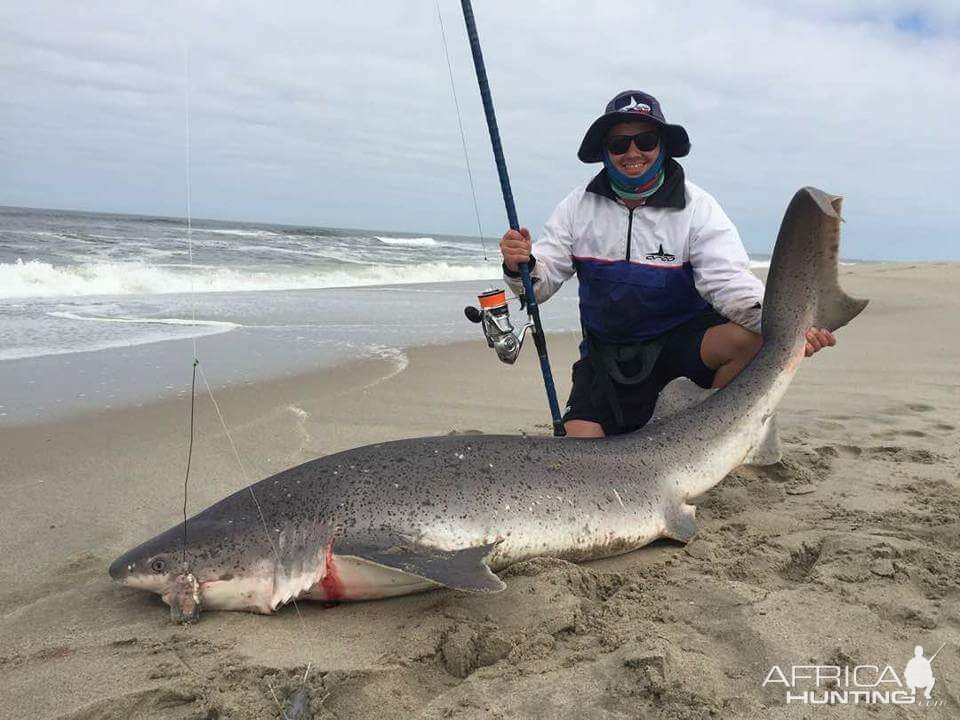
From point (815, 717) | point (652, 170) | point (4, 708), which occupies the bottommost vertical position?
point (4, 708)

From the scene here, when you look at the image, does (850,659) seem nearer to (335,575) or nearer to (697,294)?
(335,575)

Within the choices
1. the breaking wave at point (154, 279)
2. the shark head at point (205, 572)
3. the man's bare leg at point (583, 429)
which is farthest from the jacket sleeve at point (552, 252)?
the breaking wave at point (154, 279)

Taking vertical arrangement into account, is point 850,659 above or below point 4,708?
above

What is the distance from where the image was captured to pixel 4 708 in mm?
2266

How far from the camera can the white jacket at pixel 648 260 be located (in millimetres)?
4125

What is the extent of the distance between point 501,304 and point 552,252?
486 mm

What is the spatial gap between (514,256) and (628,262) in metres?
0.68

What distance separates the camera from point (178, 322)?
9977 millimetres

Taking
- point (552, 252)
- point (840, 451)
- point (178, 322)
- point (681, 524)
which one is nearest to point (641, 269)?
point (552, 252)

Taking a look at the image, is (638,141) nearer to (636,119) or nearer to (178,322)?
(636,119)

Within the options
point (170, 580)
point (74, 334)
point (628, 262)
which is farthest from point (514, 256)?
point (74, 334)

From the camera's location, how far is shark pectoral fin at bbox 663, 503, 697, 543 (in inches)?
132

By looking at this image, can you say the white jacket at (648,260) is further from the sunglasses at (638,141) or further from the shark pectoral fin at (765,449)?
the shark pectoral fin at (765,449)

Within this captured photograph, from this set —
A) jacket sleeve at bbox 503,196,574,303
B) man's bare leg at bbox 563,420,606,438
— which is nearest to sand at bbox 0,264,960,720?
man's bare leg at bbox 563,420,606,438
